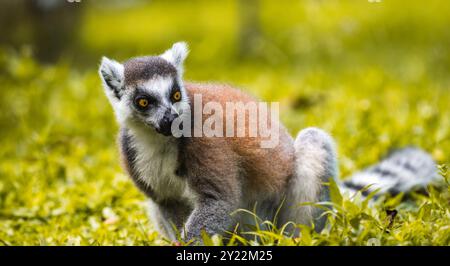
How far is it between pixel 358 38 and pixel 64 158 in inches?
267

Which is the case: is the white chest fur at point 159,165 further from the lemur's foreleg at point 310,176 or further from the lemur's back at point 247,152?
the lemur's foreleg at point 310,176

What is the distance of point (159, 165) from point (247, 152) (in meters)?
0.57

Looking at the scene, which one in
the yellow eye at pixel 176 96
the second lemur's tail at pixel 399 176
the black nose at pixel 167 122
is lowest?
the second lemur's tail at pixel 399 176

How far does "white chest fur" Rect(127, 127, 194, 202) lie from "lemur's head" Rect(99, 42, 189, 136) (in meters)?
0.12

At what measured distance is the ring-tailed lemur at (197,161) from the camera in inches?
137

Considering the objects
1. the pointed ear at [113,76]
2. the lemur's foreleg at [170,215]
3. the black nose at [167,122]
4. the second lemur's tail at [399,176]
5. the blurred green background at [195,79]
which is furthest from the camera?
the blurred green background at [195,79]

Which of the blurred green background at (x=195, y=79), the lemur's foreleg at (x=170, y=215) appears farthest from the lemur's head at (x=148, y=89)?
the blurred green background at (x=195, y=79)

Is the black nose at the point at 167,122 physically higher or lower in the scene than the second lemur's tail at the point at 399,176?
higher

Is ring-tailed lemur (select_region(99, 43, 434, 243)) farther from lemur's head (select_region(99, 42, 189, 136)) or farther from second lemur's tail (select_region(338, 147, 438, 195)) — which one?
second lemur's tail (select_region(338, 147, 438, 195))

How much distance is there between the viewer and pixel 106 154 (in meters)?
5.93
